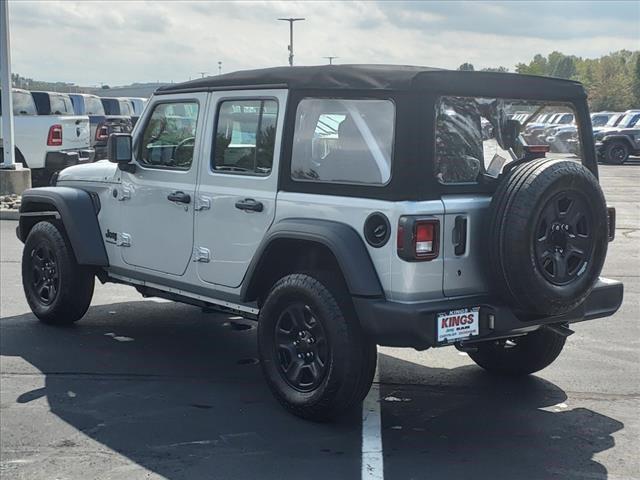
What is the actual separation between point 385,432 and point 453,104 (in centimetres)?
184

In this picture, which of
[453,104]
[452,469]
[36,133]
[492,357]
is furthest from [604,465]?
[36,133]

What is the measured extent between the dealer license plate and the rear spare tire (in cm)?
20

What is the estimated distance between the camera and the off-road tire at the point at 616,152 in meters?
29.0

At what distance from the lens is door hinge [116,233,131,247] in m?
6.41

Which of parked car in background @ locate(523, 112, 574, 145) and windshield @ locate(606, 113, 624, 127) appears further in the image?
windshield @ locate(606, 113, 624, 127)

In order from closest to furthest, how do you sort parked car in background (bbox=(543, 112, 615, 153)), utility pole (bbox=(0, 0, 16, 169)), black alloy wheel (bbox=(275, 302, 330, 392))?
1. black alloy wheel (bbox=(275, 302, 330, 392))
2. parked car in background (bbox=(543, 112, 615, 153))
3. utility pole (bbox=(0, 0, 16, 169))

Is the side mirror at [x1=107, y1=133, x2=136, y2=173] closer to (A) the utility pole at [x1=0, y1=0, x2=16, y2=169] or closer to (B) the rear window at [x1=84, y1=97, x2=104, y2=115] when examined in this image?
(A) the utility pole at [x1=0, y1=0, x2=16, y2=169]

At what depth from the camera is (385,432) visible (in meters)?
4.84

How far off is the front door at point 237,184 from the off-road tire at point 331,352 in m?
0.50

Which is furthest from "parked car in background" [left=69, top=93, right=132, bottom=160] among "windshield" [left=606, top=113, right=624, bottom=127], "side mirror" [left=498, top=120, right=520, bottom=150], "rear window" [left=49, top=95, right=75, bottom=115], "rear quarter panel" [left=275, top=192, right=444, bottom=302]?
"windshield" [left=606, top=113, right=624, bottom=127]

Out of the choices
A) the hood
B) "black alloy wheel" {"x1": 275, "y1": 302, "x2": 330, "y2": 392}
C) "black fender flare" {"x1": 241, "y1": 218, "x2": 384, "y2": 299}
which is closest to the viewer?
"black fender flare" {"x1": 241, "y1": 218, "x2": 384, "y2": 299}

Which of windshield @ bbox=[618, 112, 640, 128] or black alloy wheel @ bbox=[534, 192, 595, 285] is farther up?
windshield @ bbox=[618, 112, 640, 128]

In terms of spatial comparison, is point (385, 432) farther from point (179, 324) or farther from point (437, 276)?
point (179, 324)

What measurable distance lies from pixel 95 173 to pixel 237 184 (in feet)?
5.92
